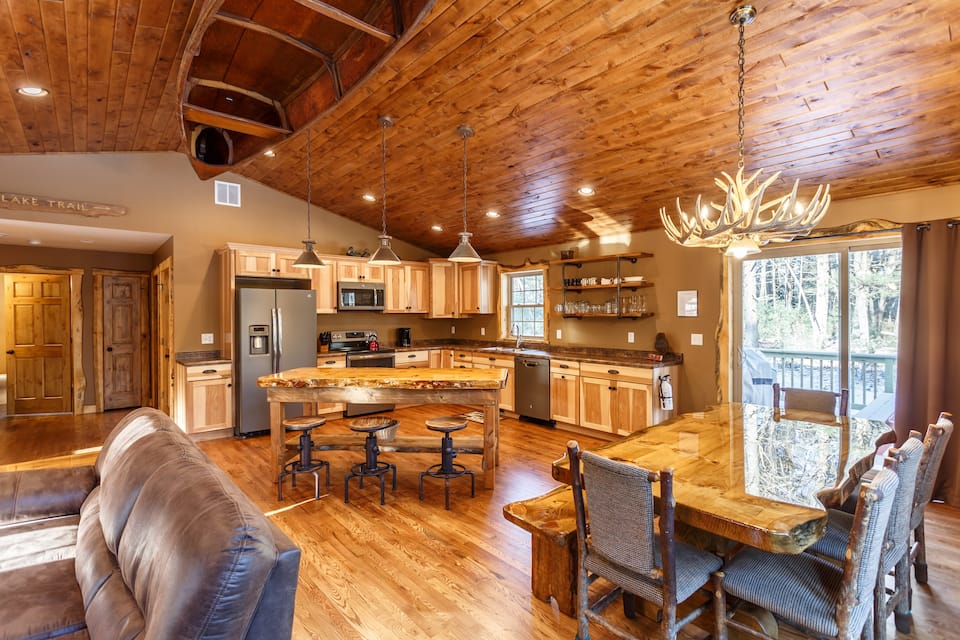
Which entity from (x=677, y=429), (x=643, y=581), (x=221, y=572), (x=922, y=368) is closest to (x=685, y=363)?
(x=922, y=368)

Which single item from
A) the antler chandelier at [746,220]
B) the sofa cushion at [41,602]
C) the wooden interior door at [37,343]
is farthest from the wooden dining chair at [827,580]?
the wooden interior door at [37,343]

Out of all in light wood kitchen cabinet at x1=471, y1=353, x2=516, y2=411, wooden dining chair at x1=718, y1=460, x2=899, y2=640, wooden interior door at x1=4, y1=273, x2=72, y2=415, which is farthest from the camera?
wooden interior door at x1=4, y1=273, x2=72, y2=415

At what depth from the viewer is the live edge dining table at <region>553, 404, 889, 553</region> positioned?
1602 mm

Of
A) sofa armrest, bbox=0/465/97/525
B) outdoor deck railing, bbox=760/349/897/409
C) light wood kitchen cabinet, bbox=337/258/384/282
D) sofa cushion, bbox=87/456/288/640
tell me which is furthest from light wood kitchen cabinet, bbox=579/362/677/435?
sofa armrest, bbox=0/465/97/525

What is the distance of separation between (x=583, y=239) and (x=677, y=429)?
3.57 metres

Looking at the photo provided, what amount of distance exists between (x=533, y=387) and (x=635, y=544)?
13.6ft

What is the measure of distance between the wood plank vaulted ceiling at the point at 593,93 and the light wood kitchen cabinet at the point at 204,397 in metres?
2.45

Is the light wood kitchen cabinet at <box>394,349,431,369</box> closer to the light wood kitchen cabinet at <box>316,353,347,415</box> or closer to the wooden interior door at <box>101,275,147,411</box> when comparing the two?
the light wood kitchen cabinet at <box>316,353,347,415</box>

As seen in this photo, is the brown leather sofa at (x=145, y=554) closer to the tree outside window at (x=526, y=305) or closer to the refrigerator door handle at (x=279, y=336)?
the refrigerator door handle at (x=279, y=336)

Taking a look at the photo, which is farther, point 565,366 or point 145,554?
point 565,366

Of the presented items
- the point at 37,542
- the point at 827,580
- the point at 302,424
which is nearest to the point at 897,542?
the point at 827,580

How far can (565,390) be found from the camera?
18.2 feet

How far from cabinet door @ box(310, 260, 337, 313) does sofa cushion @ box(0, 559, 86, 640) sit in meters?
4.53

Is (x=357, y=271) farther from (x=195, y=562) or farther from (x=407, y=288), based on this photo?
(x=195, y=562)
